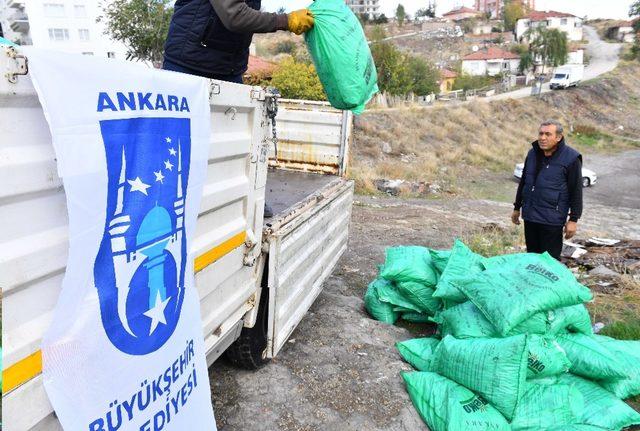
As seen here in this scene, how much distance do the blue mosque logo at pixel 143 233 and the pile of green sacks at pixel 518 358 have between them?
181cm

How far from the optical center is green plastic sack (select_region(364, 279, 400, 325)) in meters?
4.01

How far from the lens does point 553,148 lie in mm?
4141

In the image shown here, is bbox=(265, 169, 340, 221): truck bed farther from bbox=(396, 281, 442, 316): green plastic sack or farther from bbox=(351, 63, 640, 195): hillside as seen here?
bbox=(351, 63, 640, 195): hillside

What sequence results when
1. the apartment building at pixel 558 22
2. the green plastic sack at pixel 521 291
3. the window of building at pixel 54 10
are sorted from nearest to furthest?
the green plastic sack at pixel 521 291 → the window of building at pixel 54 10 → the apartment building at pixel 558 22

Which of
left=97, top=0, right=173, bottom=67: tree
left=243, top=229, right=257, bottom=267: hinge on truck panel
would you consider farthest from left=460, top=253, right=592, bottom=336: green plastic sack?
left=97, top=0, right=173, bottom=67: tree

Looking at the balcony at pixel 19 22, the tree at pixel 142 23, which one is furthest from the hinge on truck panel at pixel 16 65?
the balcony at pixel 19 22

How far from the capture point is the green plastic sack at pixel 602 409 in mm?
2828

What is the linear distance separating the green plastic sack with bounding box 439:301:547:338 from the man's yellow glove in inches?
81.8

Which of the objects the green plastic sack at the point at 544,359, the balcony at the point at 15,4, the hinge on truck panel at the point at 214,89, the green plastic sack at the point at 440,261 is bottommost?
the green plastic sack at the point at 544,359

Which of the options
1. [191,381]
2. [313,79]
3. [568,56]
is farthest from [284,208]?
[568,56]

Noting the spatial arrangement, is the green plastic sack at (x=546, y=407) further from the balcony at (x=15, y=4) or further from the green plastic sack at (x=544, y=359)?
the balcony at (x=15, y=4)

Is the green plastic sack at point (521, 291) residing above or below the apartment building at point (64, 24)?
below

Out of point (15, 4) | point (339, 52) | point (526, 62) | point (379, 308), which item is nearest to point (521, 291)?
point (379, 308)

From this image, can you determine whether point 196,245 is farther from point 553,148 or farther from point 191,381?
point 553,148
